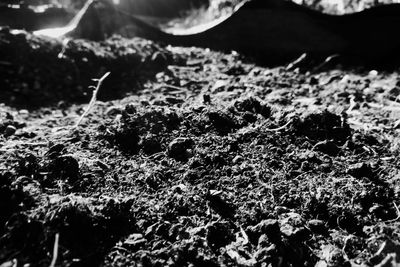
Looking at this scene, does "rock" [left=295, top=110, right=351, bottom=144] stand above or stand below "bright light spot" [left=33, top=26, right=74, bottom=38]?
below

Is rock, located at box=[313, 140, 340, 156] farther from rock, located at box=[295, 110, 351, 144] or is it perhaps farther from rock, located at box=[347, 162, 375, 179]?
rock, located at box=[347, 162, 375, 179]

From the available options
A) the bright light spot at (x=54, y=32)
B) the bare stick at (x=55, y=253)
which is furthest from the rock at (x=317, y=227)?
the bright light spot at (x=54, y=32)

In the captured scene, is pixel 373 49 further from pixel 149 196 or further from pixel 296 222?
pixel 149 196

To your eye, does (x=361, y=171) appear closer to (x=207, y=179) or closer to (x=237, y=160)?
(x=237, y=160)

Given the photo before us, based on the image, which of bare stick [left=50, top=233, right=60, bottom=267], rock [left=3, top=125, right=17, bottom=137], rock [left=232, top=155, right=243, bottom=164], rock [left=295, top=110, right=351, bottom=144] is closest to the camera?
bare stick [left=50, top=233, right=60, bottom=267]

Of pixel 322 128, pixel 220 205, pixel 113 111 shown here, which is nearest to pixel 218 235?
pixel 220 205

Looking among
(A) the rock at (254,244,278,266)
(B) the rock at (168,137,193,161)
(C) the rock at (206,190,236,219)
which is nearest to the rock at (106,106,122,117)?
(B) the rock at (168,137,193,161)

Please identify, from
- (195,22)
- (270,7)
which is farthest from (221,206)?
(195,22)

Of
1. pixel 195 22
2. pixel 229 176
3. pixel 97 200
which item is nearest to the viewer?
pixel 97 200
